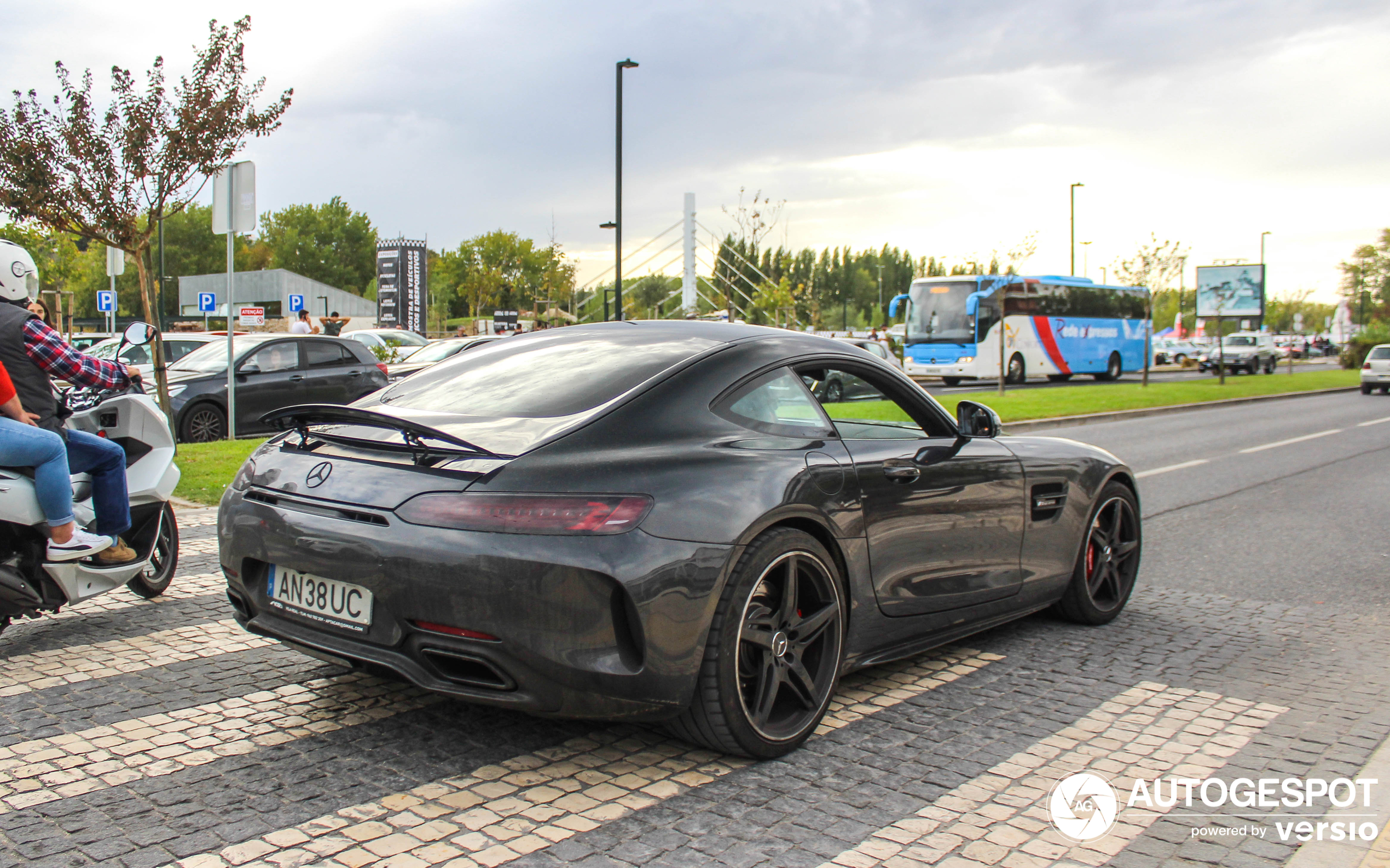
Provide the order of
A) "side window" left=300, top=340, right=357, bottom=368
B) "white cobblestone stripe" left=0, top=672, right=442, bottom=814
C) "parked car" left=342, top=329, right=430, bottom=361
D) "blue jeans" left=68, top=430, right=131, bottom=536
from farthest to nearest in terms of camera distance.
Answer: "parked car" left=342, top=329, right=430, bottom=361
"side window" left=300, top=340, right=357, bottom=368
"blue jeans" left=68, top=430, right=131, bottom=536
"white cobblestone stripe" left=0, top=672, right=442, bottom=814

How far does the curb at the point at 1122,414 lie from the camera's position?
19.0m

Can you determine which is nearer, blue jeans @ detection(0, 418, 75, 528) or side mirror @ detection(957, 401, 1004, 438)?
blue jeans @ detection(0, 418, 75, 528)

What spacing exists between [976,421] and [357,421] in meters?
2.51

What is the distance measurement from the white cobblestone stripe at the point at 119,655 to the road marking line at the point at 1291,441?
14.0m

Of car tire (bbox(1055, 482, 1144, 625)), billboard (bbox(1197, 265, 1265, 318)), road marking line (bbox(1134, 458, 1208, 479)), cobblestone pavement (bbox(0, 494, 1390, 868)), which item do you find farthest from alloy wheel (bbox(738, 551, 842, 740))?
billboard (bbox(1197, 265, 1265, 318))

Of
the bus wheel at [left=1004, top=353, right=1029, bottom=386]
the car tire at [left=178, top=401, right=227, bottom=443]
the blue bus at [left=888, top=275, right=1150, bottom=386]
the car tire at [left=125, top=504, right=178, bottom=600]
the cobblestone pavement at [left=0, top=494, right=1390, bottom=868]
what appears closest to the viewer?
the cobblestone pavement at [left=0, top=494, right=1390, bottom=868]

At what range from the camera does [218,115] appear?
12961 millimetres

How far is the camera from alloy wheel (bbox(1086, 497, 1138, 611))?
545 centimetres

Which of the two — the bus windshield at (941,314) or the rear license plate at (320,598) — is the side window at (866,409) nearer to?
the rear license plate at (320,598)

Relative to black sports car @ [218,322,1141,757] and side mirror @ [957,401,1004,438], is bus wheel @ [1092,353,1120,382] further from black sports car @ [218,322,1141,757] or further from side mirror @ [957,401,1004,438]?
black sports car @ [218,322,1141,757]

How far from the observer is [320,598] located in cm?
340

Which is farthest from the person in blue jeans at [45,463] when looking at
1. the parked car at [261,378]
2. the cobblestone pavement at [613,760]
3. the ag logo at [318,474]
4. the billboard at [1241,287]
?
the billboard at [1241,287]

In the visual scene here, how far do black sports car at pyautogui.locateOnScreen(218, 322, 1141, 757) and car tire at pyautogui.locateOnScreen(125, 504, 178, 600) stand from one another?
2036mm

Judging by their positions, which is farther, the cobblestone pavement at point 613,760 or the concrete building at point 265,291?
the concrete building at point 265,291
